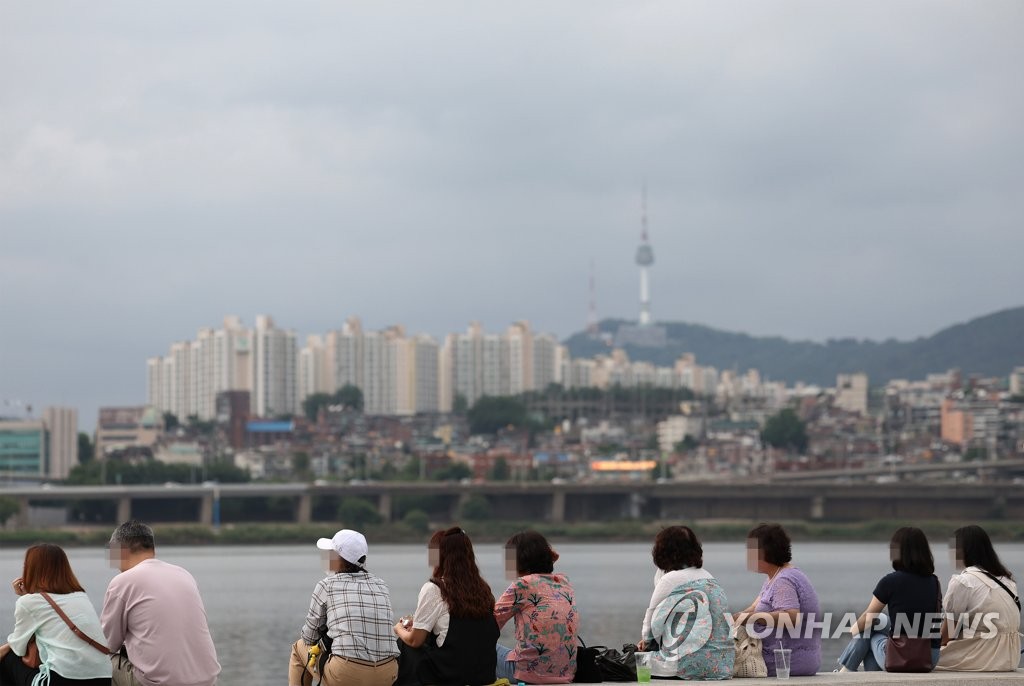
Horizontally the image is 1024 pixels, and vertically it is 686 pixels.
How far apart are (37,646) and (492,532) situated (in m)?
87.8

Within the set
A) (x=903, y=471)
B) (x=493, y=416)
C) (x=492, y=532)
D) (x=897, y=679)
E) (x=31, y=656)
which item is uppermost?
(x=493, y=416)

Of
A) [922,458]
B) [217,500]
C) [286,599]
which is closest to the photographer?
[286,599]

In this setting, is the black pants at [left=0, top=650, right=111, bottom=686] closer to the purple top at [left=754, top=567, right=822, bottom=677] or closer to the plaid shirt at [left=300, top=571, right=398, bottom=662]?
the plaid shirt at [left=300, top=571, right=398, bottom=662]

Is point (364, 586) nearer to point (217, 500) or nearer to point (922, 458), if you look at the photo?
point (217, 500)

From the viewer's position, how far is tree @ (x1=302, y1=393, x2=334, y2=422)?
186500mm

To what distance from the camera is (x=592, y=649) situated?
909 cm

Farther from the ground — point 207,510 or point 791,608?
point 791,608

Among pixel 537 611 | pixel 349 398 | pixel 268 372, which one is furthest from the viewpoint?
pixel 268 372

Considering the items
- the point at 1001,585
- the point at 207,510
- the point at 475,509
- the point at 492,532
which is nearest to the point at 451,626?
the point at 1001,585

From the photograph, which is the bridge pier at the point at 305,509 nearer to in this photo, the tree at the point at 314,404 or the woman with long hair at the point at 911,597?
the tree at the point at 314,404

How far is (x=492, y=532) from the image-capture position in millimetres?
95125

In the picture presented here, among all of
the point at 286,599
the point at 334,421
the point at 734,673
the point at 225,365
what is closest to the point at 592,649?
the point at 734,673

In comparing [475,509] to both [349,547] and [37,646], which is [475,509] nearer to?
[349,547]

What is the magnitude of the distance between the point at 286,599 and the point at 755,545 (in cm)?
3307
